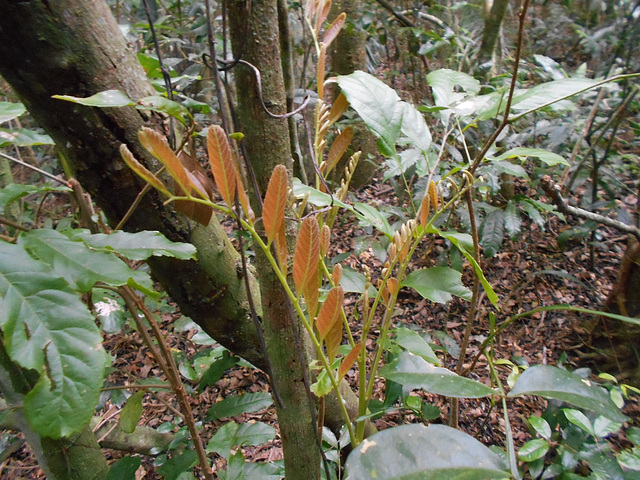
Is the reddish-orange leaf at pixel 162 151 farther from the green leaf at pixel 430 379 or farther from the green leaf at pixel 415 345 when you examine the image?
the green leaf at pixel 415 345

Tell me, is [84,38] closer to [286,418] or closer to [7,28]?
[7,28]

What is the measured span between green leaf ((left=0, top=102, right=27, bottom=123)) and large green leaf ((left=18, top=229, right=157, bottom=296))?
0.76 ft

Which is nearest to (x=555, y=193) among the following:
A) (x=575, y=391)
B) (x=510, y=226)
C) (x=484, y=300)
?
(x=575, y=391)

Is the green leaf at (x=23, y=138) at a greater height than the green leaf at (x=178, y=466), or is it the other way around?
the green leaf at (x=23, y=138)

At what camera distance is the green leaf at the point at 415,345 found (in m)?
0.64

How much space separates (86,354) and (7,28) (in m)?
0.52

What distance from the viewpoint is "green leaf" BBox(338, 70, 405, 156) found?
535 mm

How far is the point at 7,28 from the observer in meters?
0.53

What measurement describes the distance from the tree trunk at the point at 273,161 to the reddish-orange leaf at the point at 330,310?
22 centimetres

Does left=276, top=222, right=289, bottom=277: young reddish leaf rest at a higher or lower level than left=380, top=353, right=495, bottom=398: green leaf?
higher

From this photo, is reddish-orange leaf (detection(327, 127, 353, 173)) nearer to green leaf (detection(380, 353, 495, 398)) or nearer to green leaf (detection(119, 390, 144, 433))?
green leaf (detection(380, 353, 495, 398))

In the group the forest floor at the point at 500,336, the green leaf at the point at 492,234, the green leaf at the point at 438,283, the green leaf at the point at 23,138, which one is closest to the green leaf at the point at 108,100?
the green leaf at the point at 23,138

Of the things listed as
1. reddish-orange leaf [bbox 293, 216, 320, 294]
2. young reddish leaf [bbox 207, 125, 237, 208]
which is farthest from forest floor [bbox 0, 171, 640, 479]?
young reddish leaf [bbox 207, 125, 237, 208]

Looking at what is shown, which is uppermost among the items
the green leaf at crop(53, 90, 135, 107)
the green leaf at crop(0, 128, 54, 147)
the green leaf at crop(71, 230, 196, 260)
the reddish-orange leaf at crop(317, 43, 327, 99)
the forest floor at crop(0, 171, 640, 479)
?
the reddish-orange leaf at crop(317, 43, 327, 99)
